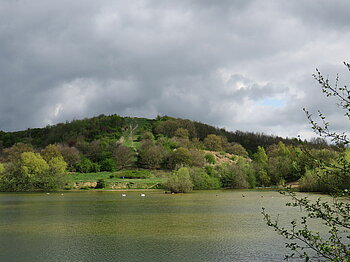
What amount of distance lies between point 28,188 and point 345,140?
3923 inches

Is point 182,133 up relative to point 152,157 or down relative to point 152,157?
up

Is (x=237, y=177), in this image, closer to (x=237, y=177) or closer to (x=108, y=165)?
(x=237, y=177)

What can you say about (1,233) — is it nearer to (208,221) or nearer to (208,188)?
(208,221)

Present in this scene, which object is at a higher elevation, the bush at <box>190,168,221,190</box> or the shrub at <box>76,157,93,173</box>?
the shrub at <box>76,157,93,173</box>

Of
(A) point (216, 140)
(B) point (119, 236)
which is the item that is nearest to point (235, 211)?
(B) point (119, 236)

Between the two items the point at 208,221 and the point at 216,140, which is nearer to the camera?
the point at 208,221

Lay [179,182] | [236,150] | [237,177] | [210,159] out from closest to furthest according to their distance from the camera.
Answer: [179,182] < [237,177] < [210,159] < [236,150]

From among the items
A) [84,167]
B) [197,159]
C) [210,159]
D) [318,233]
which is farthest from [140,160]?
[318,233]

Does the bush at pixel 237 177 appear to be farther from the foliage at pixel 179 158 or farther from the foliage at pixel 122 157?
the foliage at pixel 122 157

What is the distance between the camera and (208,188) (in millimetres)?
94188

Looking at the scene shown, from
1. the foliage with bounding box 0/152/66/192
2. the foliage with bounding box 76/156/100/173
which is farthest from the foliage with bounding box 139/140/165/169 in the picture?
the foliage with bounding box 0/152/66/192

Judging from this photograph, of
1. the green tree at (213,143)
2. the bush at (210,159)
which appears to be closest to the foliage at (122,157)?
the bush at (210,159)

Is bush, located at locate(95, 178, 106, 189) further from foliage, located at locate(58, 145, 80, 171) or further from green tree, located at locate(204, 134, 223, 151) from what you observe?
green tree, located at locate(204, 134, 223, 151)

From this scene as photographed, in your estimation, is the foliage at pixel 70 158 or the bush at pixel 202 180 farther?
the foliage at pixel 70 158
